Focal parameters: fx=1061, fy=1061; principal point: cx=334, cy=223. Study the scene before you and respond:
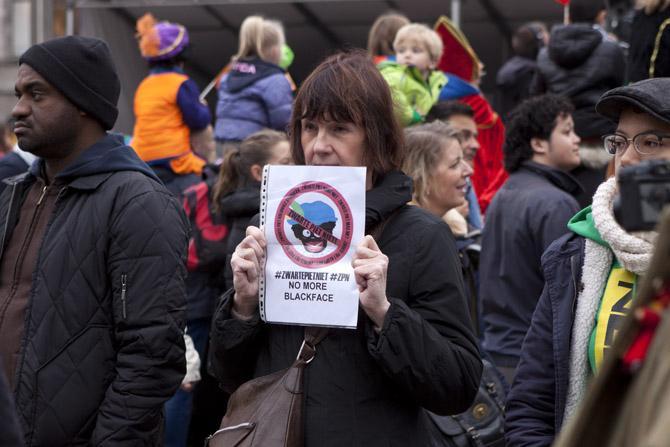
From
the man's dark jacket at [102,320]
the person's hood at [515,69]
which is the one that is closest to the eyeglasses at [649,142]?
the man's dark jacket at [102,320]

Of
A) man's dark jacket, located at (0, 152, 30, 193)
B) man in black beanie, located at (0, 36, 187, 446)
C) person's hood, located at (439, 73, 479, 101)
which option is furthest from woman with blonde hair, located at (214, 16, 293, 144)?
man in black beanie, located at (0, 36, 187, 446)

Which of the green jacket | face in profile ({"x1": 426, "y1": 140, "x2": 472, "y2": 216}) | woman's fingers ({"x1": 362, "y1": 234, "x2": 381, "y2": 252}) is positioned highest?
woman's fingers ({"x1": 362, "y1": 234, "x2": 381, "y2": 252})

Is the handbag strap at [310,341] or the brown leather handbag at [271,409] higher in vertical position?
the handbag strap at [310,341]

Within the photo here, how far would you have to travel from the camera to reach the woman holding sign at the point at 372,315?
2.97 metres

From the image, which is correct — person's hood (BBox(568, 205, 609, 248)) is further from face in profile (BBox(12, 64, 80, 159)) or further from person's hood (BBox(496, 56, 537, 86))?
person's hood (BBox(496, 56, 537, 86))

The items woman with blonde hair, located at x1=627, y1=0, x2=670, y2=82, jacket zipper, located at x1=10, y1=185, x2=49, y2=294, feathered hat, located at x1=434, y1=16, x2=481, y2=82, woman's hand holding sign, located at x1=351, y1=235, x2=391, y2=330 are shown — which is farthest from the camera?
feathered hat, located at x1=434, y1=16, x2=481, y2=82

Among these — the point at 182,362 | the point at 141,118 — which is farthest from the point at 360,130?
the point at 141,118

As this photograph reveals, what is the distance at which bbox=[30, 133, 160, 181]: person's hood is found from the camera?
3.77 m

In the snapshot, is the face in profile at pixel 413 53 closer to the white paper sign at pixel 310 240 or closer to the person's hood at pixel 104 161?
the person's hood at pixel 104 161

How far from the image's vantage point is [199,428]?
6902 millimetres

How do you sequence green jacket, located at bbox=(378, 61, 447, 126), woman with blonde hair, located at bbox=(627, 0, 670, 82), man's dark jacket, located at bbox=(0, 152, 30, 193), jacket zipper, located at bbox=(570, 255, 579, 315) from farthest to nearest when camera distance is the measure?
green jacket, located at bbox=(378, 61, 447, 126) → woman with blonde hair, located at bbox=(627, 0, 670, 82) → man's dark jacket, located at bbox=(0, 152, 30, 193) → jacket zipper, located at bbox=(570, 255, 579, 315)

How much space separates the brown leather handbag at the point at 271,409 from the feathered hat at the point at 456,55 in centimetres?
631

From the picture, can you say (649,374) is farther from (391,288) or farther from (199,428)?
(199,428)

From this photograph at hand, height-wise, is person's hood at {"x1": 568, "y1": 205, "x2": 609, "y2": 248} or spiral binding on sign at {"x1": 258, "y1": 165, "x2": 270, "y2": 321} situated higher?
person's hood at {"x1": 568, "y1": 205, "x2": 609, "y2": 248}
